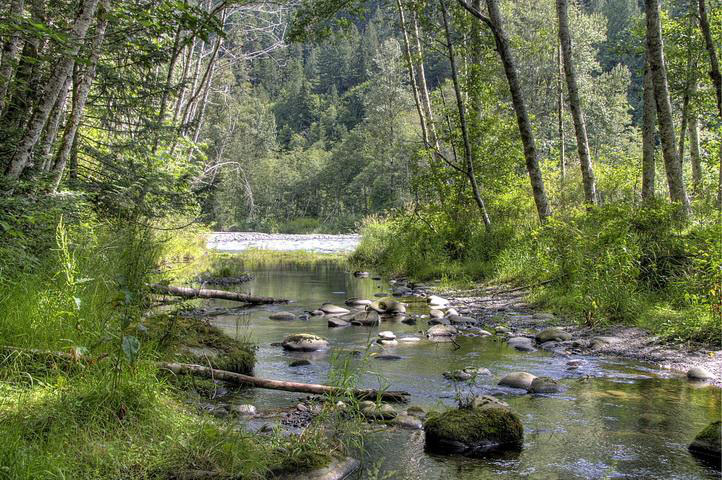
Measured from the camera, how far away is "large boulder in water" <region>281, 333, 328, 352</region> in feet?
24.9

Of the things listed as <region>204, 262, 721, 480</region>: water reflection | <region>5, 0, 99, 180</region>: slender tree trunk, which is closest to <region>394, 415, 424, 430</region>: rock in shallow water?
<region>204, 262, 721, 480</region>: water reflection

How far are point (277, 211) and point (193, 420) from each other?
232 ft

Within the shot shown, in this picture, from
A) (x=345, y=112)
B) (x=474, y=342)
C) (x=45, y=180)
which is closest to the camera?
(x=45, y=180)

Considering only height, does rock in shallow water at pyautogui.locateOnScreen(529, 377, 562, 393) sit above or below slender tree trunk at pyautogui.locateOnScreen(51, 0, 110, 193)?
below

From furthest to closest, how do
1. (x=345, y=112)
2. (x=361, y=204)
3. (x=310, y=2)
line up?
(x=345, y=112)
(x=361, y=204)
(x=310, y=2)

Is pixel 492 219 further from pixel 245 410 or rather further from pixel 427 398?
pixel 245 410

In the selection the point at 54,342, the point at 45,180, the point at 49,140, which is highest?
the point at 49,140

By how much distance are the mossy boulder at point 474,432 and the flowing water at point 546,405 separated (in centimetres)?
11

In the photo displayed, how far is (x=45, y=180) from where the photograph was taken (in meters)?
6.60

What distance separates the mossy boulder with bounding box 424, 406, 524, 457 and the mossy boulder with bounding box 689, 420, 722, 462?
1.17m

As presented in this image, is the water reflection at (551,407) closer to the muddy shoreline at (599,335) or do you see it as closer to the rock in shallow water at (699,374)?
the rock in shallow water at (699,374)

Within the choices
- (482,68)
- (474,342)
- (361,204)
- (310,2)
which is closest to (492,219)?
(482,68)

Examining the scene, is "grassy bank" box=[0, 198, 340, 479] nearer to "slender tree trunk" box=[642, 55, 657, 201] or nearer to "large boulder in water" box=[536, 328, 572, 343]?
"large boulder in water" box=[536, 328, 572, 343]

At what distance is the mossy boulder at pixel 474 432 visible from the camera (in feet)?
14.0
